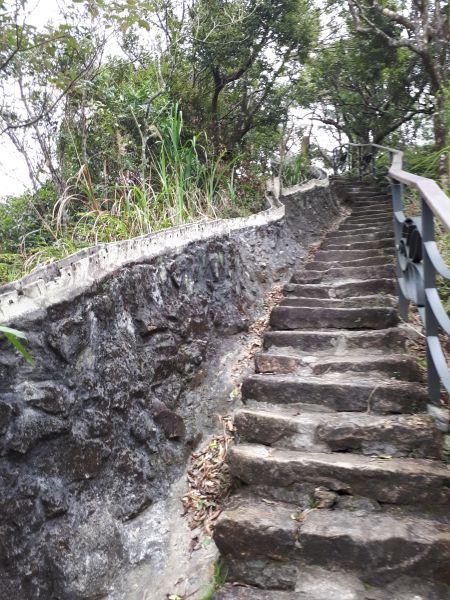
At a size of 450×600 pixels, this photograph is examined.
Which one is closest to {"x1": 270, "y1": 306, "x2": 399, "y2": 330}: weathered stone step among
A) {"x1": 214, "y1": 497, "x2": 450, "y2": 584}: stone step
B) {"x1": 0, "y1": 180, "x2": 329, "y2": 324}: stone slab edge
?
{"x1": 0, "y1": 180, "x2": 329, "y2": 324}: stone slab edge

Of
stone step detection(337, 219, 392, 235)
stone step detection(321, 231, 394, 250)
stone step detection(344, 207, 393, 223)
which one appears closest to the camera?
stone step detection(321, 231, 394, 250)

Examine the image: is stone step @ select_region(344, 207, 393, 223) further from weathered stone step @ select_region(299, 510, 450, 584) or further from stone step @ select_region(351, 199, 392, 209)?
weathered stone step @ select_region(299, 510, 450, 584)

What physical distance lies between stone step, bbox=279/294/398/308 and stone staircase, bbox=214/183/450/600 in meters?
0.27

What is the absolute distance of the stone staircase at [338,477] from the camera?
159cm

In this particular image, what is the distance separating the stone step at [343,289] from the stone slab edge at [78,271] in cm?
103

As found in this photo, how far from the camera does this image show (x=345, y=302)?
3186 millimetres

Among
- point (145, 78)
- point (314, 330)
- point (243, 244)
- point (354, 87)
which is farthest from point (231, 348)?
point (354, 87)

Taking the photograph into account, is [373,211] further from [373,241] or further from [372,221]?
[373,241]

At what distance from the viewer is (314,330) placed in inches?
118

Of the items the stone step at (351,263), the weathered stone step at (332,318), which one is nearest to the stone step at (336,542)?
the weathered stone step at (332,318)

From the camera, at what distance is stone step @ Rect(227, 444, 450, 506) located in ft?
5.71

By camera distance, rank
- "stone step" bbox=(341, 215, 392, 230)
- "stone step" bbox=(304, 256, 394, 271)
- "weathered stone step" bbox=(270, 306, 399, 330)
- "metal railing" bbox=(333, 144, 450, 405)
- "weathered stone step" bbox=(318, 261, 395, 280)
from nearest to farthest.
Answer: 1. "metal railing" bbox=(333, 144, 450, 405)
2. "weathered stone step" bbox=(270, 306, 399, 330)
3. "weathered stone step" bbox=(318, 261, 395, 280)
4. "stone step" bbox=(304, 256, 394, 271)
5. "stone step" bbox=(341, 215, 392, 230)

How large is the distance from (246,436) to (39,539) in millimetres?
1020

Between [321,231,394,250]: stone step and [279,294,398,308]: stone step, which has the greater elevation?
[321,231,394,250]: stone step
